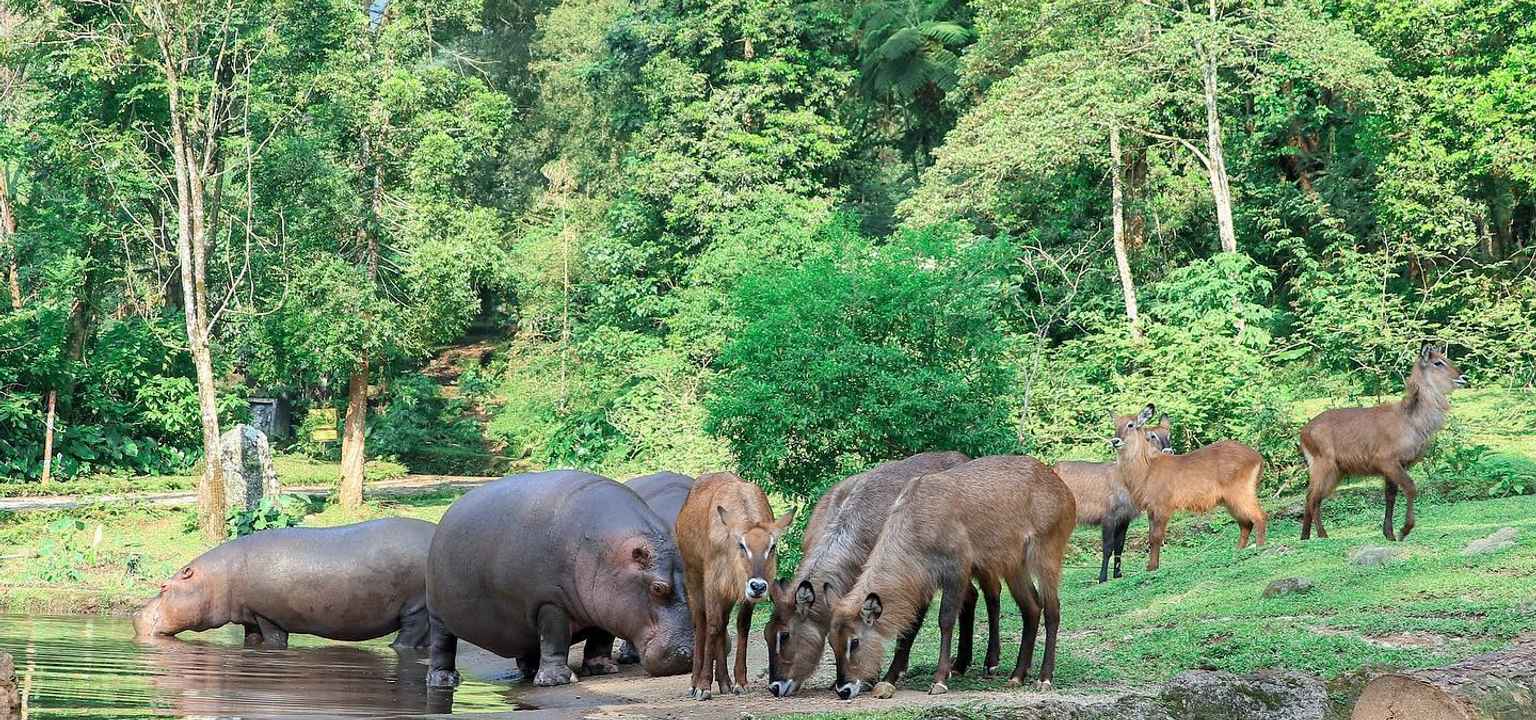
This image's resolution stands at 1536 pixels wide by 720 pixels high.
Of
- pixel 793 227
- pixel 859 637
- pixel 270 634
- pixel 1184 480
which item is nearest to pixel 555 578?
pixel 859 637

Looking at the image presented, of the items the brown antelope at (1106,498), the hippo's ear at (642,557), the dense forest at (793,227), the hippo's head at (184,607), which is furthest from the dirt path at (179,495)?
the hippo's ear at (642,557)

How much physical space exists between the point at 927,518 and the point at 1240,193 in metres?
26.1

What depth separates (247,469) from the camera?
26031 mm

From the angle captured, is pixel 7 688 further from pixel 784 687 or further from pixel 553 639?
pixel 784 687

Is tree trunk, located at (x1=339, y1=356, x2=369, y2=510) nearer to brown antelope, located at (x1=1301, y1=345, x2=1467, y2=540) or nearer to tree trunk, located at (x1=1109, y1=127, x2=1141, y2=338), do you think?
tree trunk, located at (x1=1109, y1=127, x2=1141, y2=338)

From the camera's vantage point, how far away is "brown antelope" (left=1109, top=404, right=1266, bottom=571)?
1611 cm

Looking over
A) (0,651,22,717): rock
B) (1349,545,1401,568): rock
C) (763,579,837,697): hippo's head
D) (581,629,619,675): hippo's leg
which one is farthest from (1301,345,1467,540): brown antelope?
(0,651,22,717): rock

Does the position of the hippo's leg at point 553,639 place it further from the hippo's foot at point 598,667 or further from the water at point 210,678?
the hippo's foot at point 598,667

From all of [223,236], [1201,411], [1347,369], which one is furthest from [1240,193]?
[223,236]

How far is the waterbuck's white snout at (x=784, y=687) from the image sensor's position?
9953mm

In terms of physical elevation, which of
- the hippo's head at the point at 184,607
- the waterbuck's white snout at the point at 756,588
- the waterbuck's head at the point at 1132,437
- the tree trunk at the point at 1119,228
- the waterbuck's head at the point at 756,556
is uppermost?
the tree trunk at the point at 1119,228

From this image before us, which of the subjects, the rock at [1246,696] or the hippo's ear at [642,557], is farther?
the hippo's ear at [642,557]

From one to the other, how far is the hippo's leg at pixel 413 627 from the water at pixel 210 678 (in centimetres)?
34

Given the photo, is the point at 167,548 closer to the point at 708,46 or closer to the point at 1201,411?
the point at 1201,411
